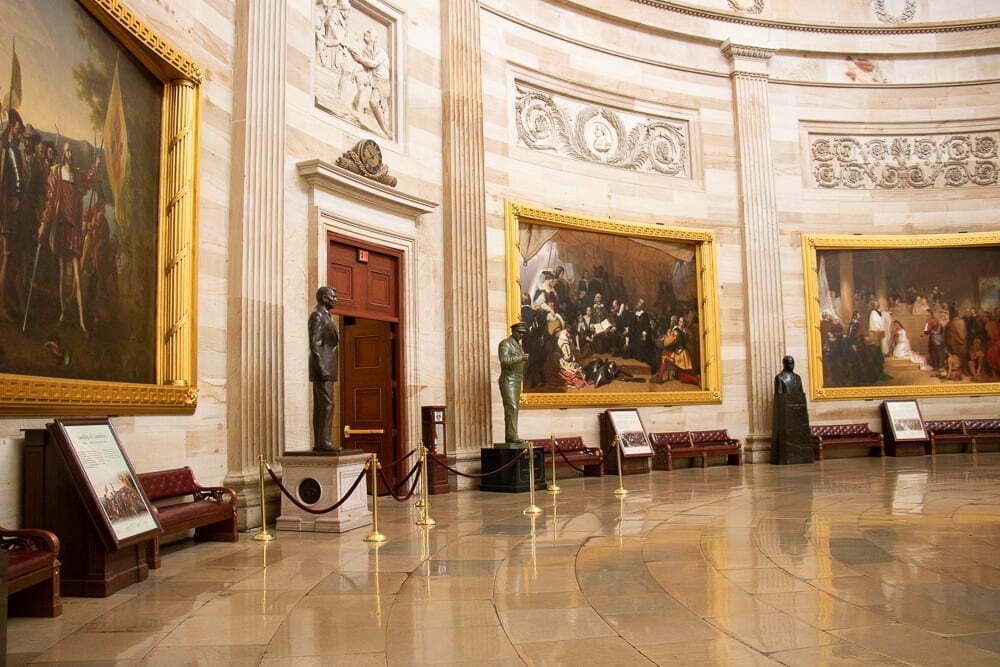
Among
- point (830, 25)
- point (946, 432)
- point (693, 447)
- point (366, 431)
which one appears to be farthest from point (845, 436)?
point (366, 431)

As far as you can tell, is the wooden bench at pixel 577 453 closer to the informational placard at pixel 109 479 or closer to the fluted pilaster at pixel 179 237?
the fluted pilaster at pixel 179 237

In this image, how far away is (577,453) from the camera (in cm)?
1470

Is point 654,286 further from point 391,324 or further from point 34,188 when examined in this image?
point 34,188

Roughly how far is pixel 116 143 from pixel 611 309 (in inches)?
408

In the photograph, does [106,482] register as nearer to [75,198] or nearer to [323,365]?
[75,198]

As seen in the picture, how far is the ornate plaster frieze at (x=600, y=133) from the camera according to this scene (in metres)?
15.8

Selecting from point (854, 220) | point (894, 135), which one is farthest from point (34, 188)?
point (894, 135)

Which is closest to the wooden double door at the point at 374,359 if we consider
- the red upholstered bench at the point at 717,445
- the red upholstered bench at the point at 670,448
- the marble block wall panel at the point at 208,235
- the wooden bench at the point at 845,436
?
the marble block wall panel at the point at 208,235

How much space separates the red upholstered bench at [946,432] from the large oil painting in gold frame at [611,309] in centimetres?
496

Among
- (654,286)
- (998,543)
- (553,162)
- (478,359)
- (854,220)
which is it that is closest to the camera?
(998,543)

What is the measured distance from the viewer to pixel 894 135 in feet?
63.9

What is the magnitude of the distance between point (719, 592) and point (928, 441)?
14.6 metres

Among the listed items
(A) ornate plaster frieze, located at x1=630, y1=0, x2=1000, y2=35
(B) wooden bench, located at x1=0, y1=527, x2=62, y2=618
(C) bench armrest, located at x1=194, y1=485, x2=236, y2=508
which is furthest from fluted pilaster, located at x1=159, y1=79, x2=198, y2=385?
(A) ornate plaster frieze, located at x1=630, y1=0, x2=1000, y2=35

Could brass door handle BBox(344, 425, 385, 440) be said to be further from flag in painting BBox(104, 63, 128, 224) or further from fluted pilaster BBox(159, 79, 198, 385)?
flag in painting BBox(104, 63, 128, 224)
